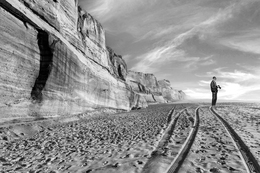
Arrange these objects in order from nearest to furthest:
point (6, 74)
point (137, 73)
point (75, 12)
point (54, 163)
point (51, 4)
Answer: point (54, 163)
point (6, 74)
point (51, 4)
point (75, 12)
point (137, 73)

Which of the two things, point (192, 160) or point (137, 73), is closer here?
point (192, 160)

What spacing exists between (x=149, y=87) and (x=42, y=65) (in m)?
82.7

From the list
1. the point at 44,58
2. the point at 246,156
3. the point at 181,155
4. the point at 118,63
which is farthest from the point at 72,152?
the point at 118,63

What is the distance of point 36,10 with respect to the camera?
11.0m

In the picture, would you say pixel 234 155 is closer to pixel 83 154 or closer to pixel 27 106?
pixel 83 154

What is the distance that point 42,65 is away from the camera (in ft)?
35.0

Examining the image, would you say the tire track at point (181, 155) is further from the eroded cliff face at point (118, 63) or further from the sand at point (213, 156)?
the eroded cliff face at point (118, 63)

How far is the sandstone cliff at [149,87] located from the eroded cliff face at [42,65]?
4355 cm

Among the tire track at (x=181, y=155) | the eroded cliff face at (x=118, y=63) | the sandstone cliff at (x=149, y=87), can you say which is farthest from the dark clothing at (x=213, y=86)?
the sandstone cliff at (x=149, y=87)

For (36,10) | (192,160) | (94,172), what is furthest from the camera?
(36,10)

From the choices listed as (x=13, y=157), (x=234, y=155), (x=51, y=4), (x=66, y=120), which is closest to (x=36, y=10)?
(x=51, y=4)

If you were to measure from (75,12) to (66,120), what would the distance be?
1192 cm

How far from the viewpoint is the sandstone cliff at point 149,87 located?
2411 inches

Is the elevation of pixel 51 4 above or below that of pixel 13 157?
above
